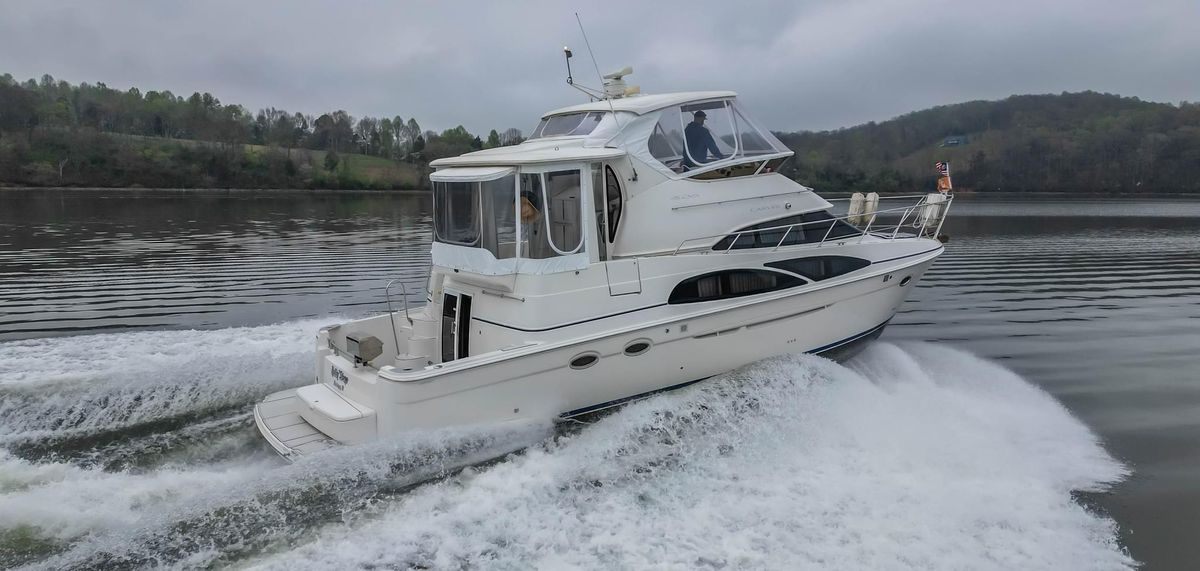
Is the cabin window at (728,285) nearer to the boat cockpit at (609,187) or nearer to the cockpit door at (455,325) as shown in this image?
the boat cockpit at (609,187)

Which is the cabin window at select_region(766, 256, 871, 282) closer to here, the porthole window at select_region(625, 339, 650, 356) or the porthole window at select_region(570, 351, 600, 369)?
the porthole window at select_region(625, 339, 650, 356)

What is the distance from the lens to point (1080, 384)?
8.71 meters

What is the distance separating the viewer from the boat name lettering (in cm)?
656

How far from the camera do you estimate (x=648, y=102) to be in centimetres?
782

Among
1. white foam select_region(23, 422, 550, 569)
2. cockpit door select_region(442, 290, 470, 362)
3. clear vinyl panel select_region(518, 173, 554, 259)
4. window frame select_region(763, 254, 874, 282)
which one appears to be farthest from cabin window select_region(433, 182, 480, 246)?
window frame select_region(763, 254, 874, 282)

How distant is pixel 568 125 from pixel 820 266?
3292 mm

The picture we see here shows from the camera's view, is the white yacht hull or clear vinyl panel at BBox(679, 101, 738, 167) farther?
clear vinyl panel at BBox(679, 101, 738, 167)

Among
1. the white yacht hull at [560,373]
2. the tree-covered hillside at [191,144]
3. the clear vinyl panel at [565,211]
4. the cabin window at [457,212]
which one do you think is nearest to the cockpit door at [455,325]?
the cabin window at [457,212]

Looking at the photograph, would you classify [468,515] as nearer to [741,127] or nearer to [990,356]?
[741,127]

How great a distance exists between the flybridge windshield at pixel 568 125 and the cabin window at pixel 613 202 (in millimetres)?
724

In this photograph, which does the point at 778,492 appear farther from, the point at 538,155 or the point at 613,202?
the point at 538,155

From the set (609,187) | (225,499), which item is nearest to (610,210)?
(609,187)

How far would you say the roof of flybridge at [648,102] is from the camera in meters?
7.70

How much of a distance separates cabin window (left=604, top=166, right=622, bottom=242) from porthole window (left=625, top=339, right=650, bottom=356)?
3.87 ft
